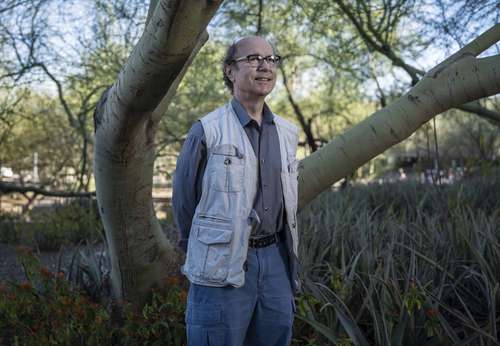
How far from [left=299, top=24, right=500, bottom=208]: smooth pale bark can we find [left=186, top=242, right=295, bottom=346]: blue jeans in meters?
0.98

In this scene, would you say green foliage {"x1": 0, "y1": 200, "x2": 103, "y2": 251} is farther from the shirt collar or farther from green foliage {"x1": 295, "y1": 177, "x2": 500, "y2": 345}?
the shirt collar

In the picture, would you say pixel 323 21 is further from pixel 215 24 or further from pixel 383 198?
pixel 383 198

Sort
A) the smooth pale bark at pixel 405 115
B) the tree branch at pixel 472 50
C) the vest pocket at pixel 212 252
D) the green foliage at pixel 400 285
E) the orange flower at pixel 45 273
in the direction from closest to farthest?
the vest pocket at pixel 212 252 → the green foliage at pixel 400 285 → the smooth pale bark at pixel 405 115 → the tree branch at pixel 472 50 → the orange flower at pixel 45 273

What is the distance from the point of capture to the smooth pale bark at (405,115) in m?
3.00

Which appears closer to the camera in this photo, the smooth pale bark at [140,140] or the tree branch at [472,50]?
the smooth pale bark at [140,140]

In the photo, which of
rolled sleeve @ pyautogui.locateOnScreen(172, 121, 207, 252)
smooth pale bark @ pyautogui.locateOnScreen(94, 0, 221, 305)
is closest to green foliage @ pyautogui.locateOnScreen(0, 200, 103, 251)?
smooth pale bark @ pyautogui.locateOnScreen(94, 0, 221, 305)

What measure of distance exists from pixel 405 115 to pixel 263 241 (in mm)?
1349

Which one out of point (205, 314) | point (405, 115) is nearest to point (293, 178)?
point (205, 314)

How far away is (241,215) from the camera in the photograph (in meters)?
2.10

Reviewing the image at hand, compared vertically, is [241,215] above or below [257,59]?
below

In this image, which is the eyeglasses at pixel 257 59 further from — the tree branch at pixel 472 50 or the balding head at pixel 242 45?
the tree branch at pixel 472 50

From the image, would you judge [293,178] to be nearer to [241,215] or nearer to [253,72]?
[241,215]

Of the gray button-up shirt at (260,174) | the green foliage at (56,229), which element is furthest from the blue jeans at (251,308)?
the green foliage at (56,229)

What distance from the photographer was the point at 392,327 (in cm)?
283
